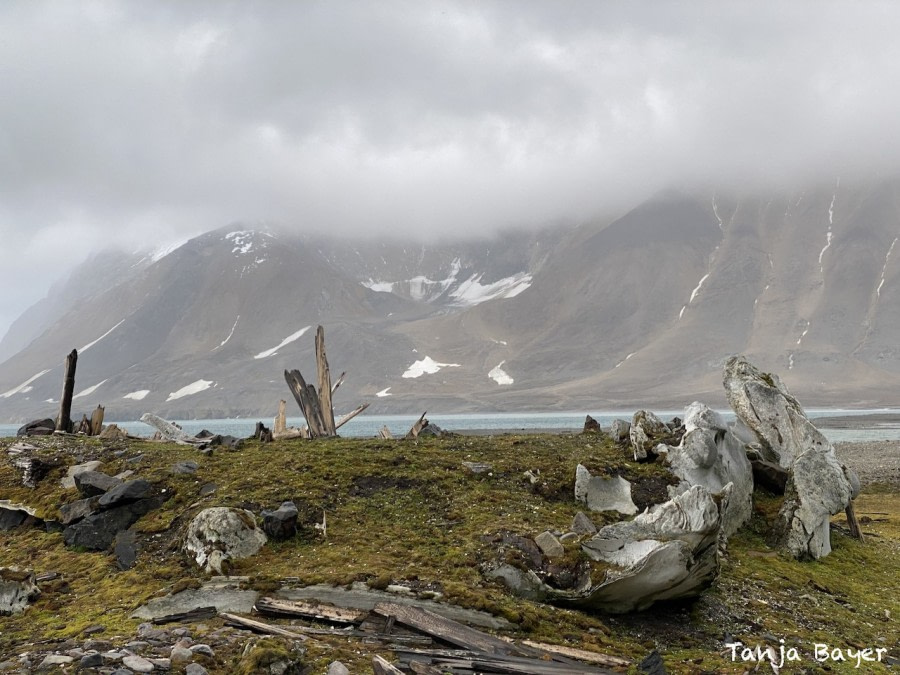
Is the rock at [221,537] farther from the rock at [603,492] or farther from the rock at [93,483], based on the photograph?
the rock at [603,492]

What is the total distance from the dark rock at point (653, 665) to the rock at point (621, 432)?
14.0 m

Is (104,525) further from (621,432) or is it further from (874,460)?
(874,460)

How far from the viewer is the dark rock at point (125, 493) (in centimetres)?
1705

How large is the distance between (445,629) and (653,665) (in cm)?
325

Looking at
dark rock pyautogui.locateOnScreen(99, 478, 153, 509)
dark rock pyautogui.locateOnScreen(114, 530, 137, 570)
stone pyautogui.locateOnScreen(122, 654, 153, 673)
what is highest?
dark rock pyautogui.locateOnScreen(99, 478, 153, 509)

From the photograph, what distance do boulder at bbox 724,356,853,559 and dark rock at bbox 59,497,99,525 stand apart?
18.7 meters

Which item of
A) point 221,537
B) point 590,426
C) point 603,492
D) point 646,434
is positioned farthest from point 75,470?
point 590,426

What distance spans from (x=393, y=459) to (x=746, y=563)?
971cm

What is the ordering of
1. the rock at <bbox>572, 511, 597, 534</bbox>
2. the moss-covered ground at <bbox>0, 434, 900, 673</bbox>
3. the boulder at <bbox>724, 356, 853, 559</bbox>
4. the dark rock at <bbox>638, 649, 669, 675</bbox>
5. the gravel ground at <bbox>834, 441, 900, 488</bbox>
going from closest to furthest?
1. the dark rock at <bbox>638, 649, 669, 675</bbox>
2. the moss-covered ground at <bbox>0, 434, 900, 673</bbox>
3. the rock at <bbox>572, 511, 597, 534</bbox>
4. the boulder at <bbox>724, 356, 853, 559</bbox>
5. the gravel ground at <bbox>834, 441, 900, 488</bbox>

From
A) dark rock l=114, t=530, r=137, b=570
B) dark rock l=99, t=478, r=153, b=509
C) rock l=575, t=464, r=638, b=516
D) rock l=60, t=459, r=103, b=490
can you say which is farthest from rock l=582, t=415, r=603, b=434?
dark rock l=114, t=530, r=137, b=570

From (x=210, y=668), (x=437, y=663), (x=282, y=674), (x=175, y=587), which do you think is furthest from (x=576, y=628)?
(x=175, y=587)

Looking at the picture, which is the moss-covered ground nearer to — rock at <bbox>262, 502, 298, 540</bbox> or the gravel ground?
rock at <bbox>262, 502, 298, 540</bbox>

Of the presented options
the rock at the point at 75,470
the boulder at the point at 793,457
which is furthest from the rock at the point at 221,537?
the boulder at the point at 793,457

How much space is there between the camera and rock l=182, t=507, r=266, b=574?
46.5 ft
